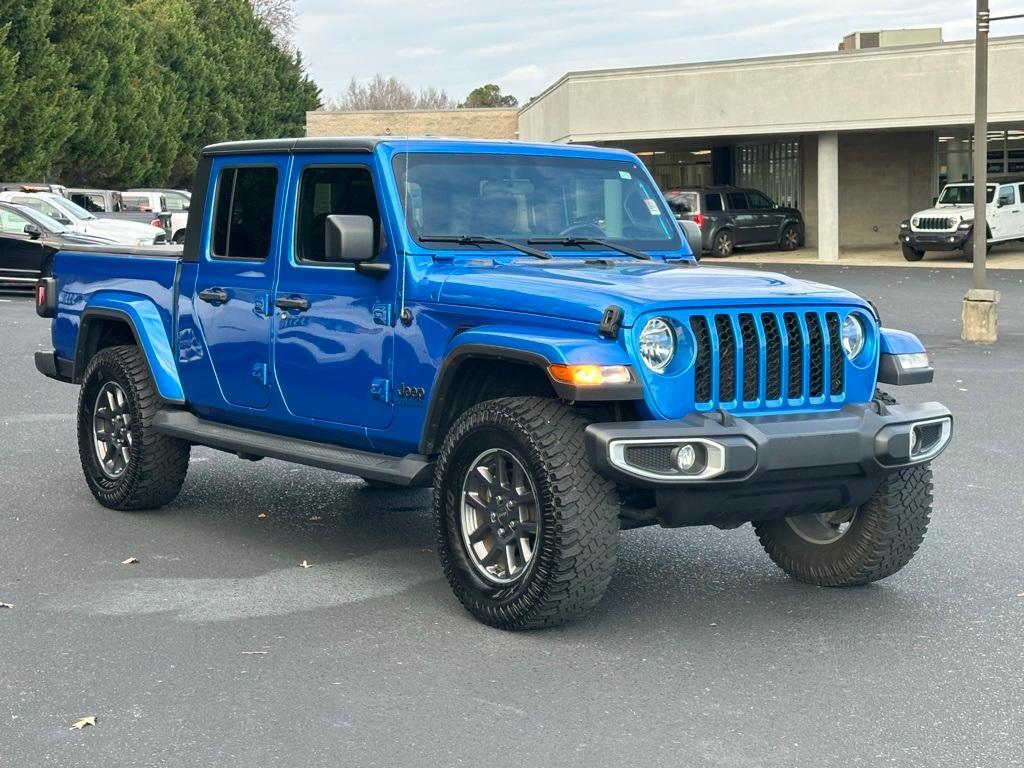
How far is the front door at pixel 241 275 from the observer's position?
7531mm

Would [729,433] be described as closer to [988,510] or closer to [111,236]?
[988,510]

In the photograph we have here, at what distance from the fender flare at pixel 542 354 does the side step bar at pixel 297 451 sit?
38 cm

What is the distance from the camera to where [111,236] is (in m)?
28.5

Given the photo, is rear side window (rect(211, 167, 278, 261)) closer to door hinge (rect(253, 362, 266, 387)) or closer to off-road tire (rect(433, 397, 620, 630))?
door hinge (rect(253, 362, 266, 387))

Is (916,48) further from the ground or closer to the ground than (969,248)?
further from the ground

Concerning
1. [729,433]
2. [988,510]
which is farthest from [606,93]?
[729,433]

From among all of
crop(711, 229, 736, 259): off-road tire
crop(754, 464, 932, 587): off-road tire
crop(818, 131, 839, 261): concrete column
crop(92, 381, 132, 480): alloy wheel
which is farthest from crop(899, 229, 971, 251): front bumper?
crop(754, 464, 932, 587): off-road tire

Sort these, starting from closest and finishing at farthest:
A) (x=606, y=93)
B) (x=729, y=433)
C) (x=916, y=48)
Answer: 1. (x=729, y=433)
2. (x=916, y=48)
3. (x=606, y=93)

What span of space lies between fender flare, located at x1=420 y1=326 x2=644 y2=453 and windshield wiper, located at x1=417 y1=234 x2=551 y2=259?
0.71 metres

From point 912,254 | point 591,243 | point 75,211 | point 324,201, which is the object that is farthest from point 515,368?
point 912,254

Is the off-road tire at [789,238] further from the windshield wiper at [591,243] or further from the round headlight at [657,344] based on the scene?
the round headlight at [657,344]

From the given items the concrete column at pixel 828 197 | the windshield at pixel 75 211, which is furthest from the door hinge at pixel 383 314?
the concrete column at pixel 828 197

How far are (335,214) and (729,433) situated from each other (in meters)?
2.32

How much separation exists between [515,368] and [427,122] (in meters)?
63.7
